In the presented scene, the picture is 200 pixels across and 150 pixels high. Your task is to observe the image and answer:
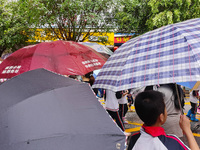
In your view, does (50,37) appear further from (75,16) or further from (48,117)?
(48,117)

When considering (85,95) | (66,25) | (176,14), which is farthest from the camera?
(66,25)

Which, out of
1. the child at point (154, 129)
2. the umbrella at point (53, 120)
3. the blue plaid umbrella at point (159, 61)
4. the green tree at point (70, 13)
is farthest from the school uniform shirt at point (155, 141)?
the green tree at point (70, 13)

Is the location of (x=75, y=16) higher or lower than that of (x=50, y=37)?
higher

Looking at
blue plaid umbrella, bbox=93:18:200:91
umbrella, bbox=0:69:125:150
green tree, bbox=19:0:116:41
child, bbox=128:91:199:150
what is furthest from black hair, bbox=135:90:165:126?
green tree, bbox=19:0:116:41

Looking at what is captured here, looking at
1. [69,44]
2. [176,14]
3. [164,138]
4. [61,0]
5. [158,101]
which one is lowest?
[164,138]

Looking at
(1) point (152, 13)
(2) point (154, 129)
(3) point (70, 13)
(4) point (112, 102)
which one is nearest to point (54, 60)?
(2) point (154, 129)

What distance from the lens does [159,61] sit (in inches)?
73.5

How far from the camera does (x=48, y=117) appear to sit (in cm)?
131

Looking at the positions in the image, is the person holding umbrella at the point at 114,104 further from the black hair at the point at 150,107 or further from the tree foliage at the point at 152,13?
the tree foliage at the point at 152,13

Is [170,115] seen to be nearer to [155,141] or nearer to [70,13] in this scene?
[155,141]

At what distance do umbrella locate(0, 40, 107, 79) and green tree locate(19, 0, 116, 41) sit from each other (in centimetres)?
534

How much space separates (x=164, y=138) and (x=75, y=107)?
2.27 ft

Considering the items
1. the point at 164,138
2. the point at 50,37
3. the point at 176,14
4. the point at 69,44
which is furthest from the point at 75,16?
the point at 164,138

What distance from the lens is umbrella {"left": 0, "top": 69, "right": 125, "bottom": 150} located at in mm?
1191
